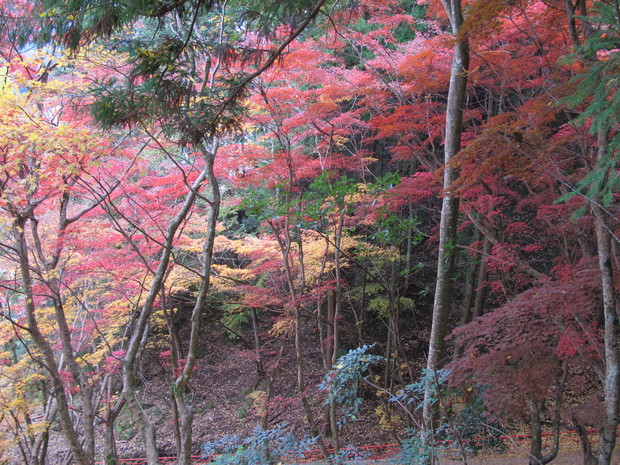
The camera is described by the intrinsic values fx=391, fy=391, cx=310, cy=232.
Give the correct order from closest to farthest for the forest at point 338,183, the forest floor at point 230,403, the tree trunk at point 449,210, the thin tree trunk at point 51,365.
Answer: the forest at point 338,183
the tree trunk at point 449,210
the thin tree trunk at point 51,365
the forest floor at point 230,403

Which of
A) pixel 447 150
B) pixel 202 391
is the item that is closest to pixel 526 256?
pixel 447 150

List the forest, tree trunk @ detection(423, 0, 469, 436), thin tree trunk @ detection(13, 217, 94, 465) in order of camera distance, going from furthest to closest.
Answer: thin tree trunk @ detection(13, 217, 94, 465) < tree trunk @ detection(423, 0, 469, 436) < the forest

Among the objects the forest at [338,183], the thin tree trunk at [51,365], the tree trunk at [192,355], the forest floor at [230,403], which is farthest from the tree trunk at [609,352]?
the thin tree trunk at [51,365]

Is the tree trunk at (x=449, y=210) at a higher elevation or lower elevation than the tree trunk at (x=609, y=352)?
higher

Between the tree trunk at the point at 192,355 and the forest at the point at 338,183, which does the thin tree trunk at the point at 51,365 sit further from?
the tree trunk at the point at 192,355

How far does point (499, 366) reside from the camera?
3725mm

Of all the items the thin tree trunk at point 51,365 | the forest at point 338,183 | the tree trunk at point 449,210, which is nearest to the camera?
the forest at point 338,183

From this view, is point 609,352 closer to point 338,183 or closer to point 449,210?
point 449,210

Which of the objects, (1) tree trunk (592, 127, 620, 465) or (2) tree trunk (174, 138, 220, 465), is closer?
(1) tree trunk (592, 127, 620, 465)

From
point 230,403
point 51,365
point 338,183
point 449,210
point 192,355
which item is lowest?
point 230,403

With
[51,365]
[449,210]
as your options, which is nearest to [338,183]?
[449,210]

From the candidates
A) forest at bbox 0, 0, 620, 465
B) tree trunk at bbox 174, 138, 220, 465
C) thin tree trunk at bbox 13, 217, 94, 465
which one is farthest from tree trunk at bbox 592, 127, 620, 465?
thin tree trunk at bbox 13, 217, 94, 465

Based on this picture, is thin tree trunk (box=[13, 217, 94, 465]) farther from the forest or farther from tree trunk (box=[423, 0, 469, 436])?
tree trunk (box=[423, 0, 469, 436])

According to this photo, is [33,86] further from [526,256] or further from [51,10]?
[526,256]
